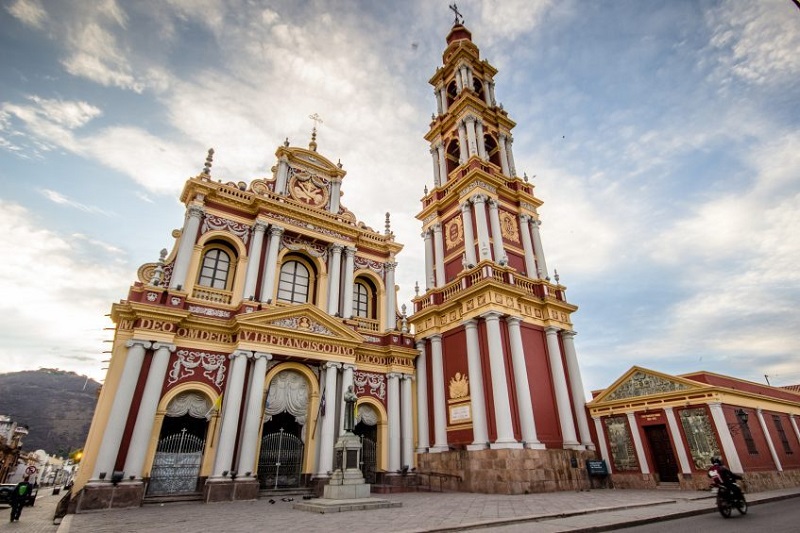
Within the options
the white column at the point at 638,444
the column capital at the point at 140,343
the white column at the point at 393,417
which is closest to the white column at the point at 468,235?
the white column at the point at 393,417

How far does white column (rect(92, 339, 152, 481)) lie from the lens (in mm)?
11148

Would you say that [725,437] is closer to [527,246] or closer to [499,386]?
[499,386]

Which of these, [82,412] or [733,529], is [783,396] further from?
[82,412]

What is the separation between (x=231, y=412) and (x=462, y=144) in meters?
16.3

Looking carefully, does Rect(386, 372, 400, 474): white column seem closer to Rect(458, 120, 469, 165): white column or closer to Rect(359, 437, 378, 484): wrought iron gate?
Rect(359, 437, 378, 484): wrought iron gate

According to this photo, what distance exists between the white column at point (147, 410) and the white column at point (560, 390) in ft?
46.6

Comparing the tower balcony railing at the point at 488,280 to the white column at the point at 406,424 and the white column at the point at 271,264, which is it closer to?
the white column at the point at 406,424

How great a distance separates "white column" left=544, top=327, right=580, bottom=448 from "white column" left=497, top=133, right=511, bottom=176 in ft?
30.0

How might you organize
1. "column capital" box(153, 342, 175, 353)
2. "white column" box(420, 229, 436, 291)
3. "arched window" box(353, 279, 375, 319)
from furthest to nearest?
"white column" box(420, 229, 436, 291), "arched window" box(353, 279, 375, 319), "column capital" box(153, 342, 175, 353)

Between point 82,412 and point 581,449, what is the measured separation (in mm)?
118256

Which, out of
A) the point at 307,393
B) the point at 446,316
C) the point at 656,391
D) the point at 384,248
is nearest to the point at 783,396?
the point at 656,391

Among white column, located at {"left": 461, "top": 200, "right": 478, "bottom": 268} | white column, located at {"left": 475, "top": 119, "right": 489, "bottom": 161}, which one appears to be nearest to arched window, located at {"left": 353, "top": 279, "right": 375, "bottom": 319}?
white column, located at {"left": 461, "top": 200, "right": 478, "bottom": 268}

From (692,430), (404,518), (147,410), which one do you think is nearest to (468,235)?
(692,430)

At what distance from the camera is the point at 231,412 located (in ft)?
Result: 43.4
